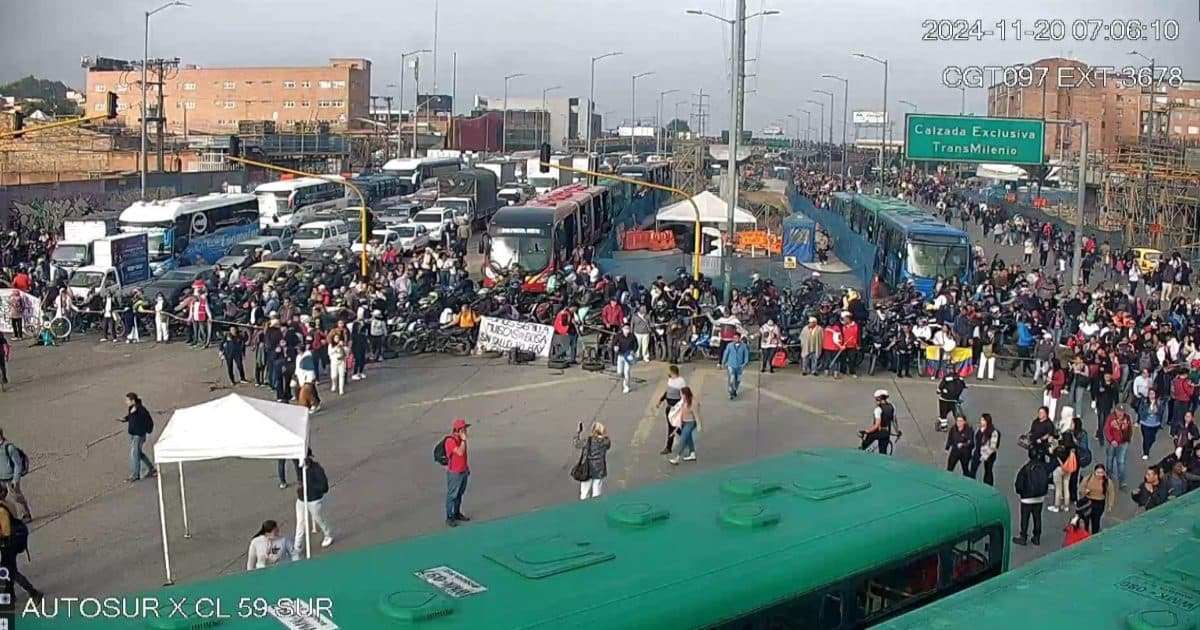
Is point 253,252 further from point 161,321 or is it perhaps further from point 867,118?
point 867,118

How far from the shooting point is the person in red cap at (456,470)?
509 inches

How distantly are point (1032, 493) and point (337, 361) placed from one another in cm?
1135

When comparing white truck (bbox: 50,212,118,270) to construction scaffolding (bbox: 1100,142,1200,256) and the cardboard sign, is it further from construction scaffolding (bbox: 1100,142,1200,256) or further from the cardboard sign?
construction scaffolding (bbox: 1100,142,1200,256)

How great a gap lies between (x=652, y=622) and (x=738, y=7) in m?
26.8

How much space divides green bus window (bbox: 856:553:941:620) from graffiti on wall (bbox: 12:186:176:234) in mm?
36122

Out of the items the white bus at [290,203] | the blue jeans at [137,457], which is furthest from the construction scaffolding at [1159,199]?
the blue jeans at [137,457]

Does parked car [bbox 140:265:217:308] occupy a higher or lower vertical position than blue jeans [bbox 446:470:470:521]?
higher

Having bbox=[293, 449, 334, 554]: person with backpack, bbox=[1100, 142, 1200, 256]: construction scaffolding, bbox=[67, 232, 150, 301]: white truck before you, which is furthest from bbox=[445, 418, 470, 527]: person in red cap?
bbox=[1100, 142, 1200, 256]: construction scaffolding

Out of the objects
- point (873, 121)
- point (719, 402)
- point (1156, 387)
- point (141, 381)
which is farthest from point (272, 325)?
point (873, 121)

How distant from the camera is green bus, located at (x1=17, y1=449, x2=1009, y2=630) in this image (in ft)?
20.7

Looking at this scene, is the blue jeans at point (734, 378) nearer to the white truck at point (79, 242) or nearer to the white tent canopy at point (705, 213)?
the white tent canopy at point (705, 213)

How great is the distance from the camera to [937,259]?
109 feet

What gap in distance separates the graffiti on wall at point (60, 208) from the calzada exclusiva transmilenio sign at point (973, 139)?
88.0ft

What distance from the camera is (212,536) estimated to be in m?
12.8
